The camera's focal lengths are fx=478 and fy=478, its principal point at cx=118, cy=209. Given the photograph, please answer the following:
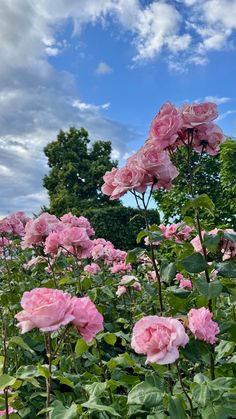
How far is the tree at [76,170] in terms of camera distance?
23.9m

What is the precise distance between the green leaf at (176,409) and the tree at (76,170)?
22.0m

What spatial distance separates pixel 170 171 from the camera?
70.8 inches

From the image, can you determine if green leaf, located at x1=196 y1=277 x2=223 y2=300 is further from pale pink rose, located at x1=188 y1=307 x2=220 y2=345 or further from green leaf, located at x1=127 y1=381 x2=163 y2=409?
green leaf, located at x1=127 y1=381 x2=163 y2=409

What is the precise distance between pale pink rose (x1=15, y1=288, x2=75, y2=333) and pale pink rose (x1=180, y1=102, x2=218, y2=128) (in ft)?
2.90

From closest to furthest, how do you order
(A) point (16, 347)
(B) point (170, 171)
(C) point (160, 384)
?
(C) point (160, 384), (B) point (170, 171), (A) point (16, 347)

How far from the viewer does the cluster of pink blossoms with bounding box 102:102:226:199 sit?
1791 mm

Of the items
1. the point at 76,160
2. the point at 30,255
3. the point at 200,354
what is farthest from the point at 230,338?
the point at 76,160

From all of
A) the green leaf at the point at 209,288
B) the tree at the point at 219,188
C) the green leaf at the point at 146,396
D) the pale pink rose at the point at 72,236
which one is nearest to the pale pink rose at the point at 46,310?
the green leaf at the point at 146,396

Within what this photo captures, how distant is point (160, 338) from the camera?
1306mm

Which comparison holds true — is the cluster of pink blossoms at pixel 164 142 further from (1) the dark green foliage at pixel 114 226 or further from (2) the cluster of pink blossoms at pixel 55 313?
(1) the dark green foliage at pixel 114 226

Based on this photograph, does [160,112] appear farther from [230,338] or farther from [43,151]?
[43,151]

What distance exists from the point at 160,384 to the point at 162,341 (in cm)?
25

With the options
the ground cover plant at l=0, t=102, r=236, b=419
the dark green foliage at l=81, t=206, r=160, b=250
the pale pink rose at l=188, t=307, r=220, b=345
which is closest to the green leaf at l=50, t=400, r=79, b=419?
the ground cover plant at l=0, t=102, r=236, b=419

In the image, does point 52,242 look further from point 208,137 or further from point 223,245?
point 208,137
